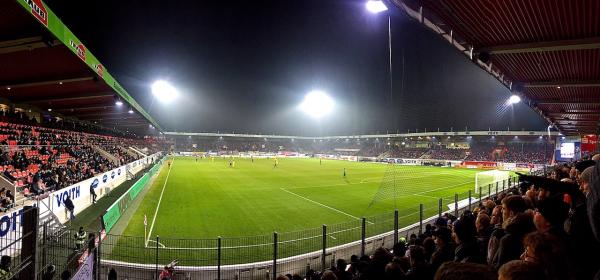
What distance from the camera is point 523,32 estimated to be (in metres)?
7.00

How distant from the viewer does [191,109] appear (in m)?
102

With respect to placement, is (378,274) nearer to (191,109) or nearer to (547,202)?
(547,202)

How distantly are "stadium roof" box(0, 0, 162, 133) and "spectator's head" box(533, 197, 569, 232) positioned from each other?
1019 centimetres

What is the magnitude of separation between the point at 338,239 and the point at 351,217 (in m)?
4.37

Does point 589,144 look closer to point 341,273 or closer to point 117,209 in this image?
point 341,273

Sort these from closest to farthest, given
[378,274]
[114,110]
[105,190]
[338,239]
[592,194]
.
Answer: [592,194]
[378,274]
[338,239]
[105,190]
[114,110]

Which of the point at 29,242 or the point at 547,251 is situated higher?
the point at 547,251

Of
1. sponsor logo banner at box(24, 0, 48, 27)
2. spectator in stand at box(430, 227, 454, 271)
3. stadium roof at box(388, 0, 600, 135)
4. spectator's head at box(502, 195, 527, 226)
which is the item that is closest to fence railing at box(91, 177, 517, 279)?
spectator in stand at box(430, 227, 454, 271)

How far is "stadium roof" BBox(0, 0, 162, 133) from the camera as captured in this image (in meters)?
8.45

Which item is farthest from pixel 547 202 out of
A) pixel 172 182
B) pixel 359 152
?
pixel 359 152

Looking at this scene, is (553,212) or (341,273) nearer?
(553,212)

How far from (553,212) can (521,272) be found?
215 cm

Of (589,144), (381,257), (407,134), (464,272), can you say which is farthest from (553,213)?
(407,134)

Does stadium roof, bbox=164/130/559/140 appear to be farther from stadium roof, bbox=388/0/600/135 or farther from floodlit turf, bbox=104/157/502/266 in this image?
stadium roof, bbox=388/0/600/135
